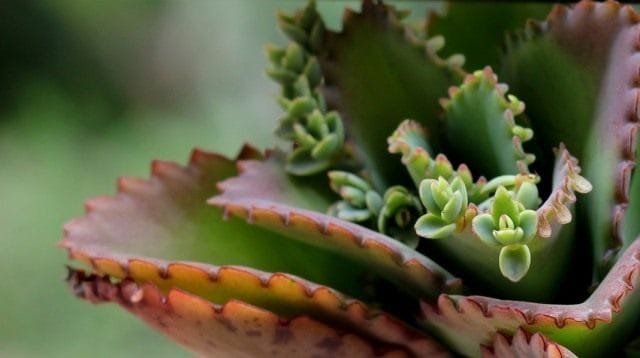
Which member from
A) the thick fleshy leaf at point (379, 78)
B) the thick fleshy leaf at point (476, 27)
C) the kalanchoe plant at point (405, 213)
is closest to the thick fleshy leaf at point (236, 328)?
the kalanchoe plant at point (405, 213)

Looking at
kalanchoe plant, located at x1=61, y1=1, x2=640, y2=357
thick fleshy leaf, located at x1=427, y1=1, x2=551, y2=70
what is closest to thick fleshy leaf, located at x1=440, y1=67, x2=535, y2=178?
kalanchoe plant, located at x1=61, y1=1, x2=640, y2=357

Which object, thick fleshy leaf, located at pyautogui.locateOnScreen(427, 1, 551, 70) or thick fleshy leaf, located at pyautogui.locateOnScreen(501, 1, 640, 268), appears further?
thick fleshy leaf, located at pyautogui.locateOnScreen(427, 1, 551, 70)

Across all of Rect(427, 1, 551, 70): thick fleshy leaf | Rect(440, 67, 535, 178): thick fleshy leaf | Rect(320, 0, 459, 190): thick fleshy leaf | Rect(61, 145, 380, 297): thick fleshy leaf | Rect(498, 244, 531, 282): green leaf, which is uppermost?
Rect(427, 1, 551, 70): thick fleshy leaf

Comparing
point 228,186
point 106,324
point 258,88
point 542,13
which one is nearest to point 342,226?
point 228,186

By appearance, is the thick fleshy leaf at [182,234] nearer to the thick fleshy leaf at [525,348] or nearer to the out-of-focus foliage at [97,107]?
the thick fleshy leaf at [525,348]

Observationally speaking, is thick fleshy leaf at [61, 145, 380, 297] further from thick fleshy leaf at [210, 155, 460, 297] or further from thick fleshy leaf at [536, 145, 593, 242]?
thick fleshy leaf at [536, 145, 593, 242]

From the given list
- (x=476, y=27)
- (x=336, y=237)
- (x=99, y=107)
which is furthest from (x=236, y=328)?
(x=99, y=107)

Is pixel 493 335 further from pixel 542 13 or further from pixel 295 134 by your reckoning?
pixel 542 13
